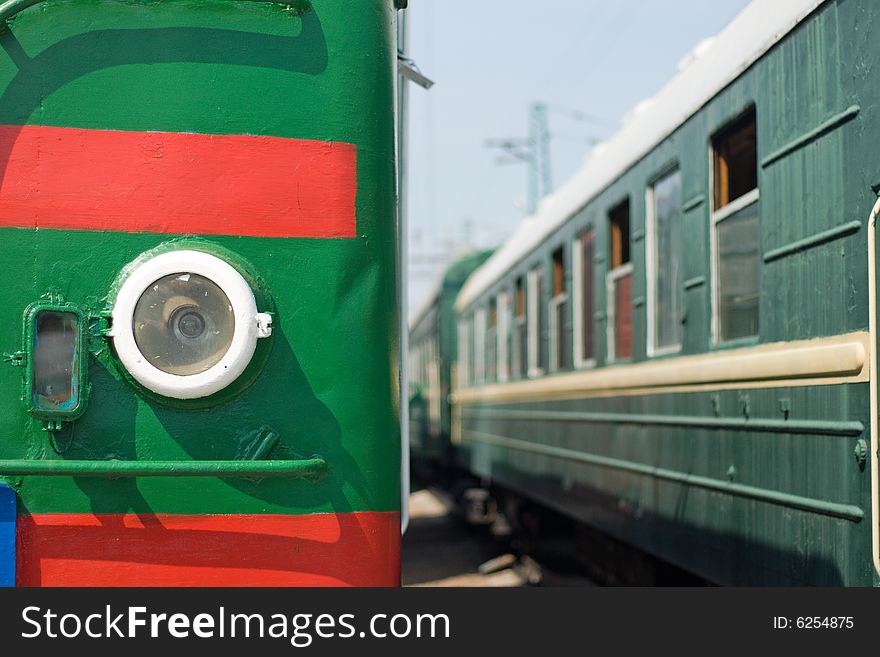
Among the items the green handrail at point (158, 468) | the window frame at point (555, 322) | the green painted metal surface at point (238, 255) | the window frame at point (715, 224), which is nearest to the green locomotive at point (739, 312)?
the window frame at point (715, 224)

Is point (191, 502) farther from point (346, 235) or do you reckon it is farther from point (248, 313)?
point (346, 235)

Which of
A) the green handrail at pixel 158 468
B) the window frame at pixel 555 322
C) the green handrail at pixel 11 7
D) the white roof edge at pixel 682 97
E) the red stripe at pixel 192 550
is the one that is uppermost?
the white roof edge at pixel 682 97

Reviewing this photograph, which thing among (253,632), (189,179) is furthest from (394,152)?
(253,632)

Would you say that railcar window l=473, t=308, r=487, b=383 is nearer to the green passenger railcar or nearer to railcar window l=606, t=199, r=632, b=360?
the green passenger railcar

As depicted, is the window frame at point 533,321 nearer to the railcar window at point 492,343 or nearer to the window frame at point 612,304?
the railcar window at point 492,343

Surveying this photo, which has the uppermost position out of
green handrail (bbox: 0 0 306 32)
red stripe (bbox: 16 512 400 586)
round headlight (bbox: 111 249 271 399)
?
green handrail (bbox: 0 0 306 32)

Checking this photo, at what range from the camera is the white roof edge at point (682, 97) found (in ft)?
14.8

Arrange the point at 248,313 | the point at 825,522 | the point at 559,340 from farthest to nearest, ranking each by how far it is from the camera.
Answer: the point at 559,340 < the point at 825,522 < the point at 248,313

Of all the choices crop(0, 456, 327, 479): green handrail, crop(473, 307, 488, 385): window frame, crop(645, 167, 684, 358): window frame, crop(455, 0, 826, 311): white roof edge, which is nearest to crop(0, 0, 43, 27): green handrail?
crop(0, 456, 327, 479): green handrail

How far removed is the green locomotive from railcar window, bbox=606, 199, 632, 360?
1 centimetres

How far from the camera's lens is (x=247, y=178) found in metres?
2.48

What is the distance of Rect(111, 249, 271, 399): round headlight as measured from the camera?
2.33m

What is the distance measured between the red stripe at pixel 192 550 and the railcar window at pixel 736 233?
2.68 metres

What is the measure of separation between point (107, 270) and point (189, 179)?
248 mm
